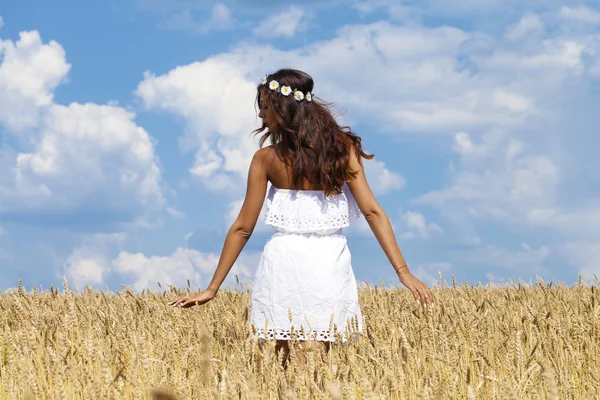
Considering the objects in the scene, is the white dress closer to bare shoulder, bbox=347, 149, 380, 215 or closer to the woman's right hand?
bare shoulder, bbox=347, 149, 380, 215

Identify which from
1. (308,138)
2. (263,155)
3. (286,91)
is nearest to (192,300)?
(263,155)

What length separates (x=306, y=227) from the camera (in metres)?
3.69

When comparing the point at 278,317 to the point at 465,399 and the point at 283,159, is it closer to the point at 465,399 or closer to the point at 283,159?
the point at 283,159

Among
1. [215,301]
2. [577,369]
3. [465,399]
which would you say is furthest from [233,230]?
[215,301]

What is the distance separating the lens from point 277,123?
3.90m

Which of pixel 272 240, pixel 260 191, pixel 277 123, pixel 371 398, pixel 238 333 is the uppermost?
pixel 277 123

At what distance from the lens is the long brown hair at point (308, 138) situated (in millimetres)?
3662

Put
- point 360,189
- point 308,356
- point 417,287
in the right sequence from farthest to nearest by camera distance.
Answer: point 360,189 → point 417,287 → point 308,356

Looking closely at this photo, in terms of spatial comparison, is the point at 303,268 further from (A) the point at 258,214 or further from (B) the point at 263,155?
(B) the point at 263,155

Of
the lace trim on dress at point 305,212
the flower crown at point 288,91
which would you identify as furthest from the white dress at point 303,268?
the flower crown at point 288,91

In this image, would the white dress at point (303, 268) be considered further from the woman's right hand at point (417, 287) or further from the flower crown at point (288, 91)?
the flower crown at point (288, 91)

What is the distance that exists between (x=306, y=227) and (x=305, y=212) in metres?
0.08

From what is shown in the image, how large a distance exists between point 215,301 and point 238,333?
2.74 metres

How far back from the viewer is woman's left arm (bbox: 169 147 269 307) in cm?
375
